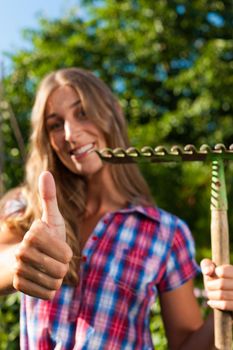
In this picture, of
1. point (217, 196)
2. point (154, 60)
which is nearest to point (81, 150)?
point (217, 196)

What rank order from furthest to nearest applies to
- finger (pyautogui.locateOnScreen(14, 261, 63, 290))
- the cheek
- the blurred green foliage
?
the blurred green foliage < the cheek < finger (pyautogui.locateOnScreen(14, 261, 63, 290))

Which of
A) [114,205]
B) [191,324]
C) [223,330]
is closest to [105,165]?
[114,205]

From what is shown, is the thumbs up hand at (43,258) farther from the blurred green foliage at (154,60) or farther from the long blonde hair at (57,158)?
the blurred green foliage at (154,60)

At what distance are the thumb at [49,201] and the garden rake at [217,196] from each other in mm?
191

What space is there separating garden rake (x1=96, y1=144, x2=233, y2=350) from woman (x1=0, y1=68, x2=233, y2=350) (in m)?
0.37

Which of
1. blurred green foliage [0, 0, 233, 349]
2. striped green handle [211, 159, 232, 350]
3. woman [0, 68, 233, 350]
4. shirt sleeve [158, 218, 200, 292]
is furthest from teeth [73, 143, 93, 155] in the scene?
blurred green foliage [0, 0, 233, 349]

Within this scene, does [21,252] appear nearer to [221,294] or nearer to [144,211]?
[221,294]

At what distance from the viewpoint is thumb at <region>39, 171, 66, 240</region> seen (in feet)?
3.43

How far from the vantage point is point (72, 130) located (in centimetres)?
161

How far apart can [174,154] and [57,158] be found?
0.65m

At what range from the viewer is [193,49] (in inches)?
313

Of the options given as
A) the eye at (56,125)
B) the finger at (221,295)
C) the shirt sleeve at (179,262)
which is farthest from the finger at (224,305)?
the eye at (56,125)

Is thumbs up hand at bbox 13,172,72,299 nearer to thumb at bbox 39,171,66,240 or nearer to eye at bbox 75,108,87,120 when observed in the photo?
thumb at bbox 39,171,66,240

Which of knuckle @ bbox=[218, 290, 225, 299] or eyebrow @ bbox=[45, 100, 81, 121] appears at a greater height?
eyebrow @ bbox=[45, 100, 81, 121]
